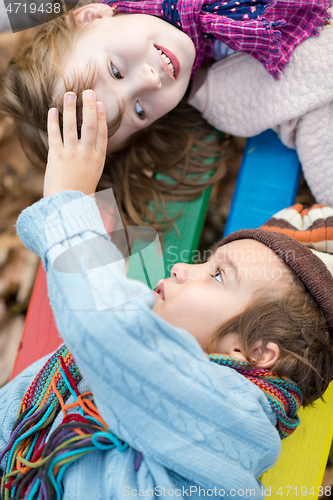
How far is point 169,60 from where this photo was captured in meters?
0.94

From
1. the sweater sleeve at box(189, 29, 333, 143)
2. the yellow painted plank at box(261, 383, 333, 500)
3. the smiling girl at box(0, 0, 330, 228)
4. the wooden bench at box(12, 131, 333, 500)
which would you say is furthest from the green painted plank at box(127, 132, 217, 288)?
the yellow painted plank at box(261, 383, 333, 500)

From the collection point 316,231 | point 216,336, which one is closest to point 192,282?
point 216,336

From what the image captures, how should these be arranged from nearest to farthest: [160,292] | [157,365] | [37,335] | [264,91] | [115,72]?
[157,365], [160,292], [115,72], [264,91], [37,335]

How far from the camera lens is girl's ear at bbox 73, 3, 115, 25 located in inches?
39.1

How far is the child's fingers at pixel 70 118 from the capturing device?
0.82m

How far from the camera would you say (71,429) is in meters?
0.68

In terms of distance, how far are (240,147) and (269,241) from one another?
565 mm

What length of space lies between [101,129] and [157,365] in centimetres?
55

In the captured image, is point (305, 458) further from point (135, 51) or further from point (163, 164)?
point (135, 51)

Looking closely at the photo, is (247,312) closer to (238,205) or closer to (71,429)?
(71,429)

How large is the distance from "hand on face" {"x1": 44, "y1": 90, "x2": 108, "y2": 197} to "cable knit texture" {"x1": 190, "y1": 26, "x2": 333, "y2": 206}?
0.44 metres

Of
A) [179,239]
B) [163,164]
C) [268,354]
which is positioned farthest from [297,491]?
[163,164]

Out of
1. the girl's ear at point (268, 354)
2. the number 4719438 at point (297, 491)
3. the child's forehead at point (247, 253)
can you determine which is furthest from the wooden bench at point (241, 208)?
the number 4719438 at point (297, 491)

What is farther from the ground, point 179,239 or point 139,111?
point 139,111
